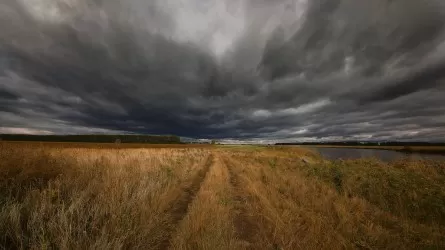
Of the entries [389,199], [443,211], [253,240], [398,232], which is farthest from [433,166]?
[253,240]

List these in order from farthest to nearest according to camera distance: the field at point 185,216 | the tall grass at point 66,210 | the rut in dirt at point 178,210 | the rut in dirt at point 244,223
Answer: the rut in dirt at point 244,223, the rut in dirt at point 178,210, the field at point 185,216, the tall grass at point 66,210

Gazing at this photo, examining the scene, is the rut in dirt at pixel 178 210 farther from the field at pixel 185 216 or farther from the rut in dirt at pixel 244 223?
the rut in dirt at pixel 244 223

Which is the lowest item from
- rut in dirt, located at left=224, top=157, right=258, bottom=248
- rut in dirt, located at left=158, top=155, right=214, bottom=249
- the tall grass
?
rut in dirt, located at left=224, top=157, right=258, bottom=248

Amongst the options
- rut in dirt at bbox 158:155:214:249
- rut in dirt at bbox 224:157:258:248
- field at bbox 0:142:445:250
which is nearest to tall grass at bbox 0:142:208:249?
field at bbox 0:142:445:250

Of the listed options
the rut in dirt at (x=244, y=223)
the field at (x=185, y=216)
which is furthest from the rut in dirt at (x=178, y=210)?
the rut in dirt at (x=244, y=223)

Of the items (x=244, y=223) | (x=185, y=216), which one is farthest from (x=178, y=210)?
(x=244, y=223)

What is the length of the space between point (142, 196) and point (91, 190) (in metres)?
1.39

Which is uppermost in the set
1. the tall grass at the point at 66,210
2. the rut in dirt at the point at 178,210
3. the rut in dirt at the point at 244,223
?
the tall grass at the point at 66,210

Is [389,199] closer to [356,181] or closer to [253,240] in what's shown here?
[356,181]

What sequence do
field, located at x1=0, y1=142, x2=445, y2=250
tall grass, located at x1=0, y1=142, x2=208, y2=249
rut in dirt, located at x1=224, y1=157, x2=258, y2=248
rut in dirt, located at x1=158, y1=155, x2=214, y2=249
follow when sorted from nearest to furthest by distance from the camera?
1. tall grass, located at x1=0, y1=142, x2=208, y2=249
2. field, located at x1=0, y1=142, x2=445, y2=250
3. rut in dirt, located at x1=158, y1=155, x2=214, y2=249
4. rut in dirt, located at x1=224, y1=157, x2=258, y2=248

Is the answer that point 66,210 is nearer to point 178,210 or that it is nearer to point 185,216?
point 185,216

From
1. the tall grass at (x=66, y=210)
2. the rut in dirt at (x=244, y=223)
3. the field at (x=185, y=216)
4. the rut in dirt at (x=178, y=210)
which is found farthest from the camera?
the rut in dirt at (x=244, y=223)

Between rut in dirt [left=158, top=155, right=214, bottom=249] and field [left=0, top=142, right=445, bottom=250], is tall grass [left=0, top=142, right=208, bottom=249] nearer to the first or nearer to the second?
field [left=0, top=142, right=445, bottom=250]

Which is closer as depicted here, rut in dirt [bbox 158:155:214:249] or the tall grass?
the tall grass
